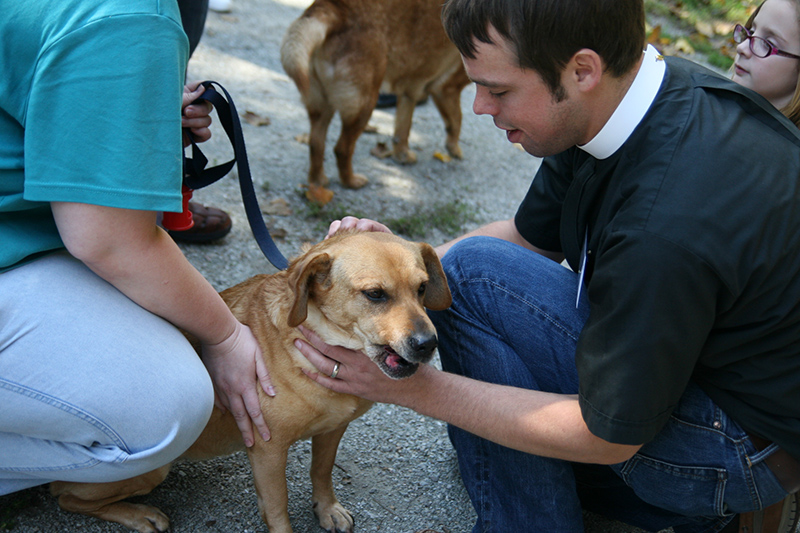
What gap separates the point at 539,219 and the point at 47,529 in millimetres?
2127

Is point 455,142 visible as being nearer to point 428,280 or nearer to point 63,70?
point 428,280

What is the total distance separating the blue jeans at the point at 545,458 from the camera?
6.38 ft

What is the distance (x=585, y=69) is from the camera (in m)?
1.85

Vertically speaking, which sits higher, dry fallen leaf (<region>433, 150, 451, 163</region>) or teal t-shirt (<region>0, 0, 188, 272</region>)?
teal t-shirt (<region>0, 0, 188, 272</region>)

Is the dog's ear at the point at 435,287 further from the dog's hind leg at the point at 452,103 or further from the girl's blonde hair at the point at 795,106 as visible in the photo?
the dog's hind leg at the point at 452,103

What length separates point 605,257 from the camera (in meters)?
1.73

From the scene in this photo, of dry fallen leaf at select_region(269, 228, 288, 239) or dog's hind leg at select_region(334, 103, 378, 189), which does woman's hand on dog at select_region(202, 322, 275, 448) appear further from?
dog's hind leg at select_region(334, 103, 378, 189)

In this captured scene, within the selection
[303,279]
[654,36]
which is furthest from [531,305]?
[654,36]

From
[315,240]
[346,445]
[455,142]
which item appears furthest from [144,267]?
[455,142]

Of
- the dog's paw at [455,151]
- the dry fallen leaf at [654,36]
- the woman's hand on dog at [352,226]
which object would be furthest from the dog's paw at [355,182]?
the dry fallen leaf at [654,36]

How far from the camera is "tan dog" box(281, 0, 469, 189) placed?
4559 mm

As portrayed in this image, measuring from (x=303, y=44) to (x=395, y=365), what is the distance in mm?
3038

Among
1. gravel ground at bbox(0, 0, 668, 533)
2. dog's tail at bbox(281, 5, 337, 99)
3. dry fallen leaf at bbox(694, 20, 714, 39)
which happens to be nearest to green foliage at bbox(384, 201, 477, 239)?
gravel ground at bbox(0, 0, 668, 533)

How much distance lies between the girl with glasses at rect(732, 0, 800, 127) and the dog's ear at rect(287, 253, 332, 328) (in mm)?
1777
